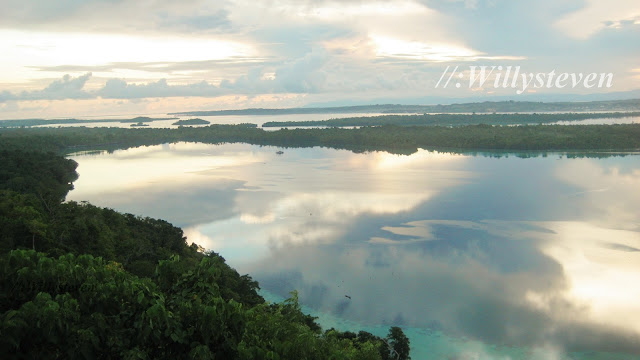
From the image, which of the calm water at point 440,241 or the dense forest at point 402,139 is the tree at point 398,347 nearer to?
the calm water at point 440,241

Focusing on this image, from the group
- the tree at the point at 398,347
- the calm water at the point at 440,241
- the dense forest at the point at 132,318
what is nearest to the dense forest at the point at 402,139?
the calm water at the point at 440,241

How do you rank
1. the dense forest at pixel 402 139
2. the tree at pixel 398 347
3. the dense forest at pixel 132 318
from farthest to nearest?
the dense forest at pixel 402 139
the tree at pixel 398 347
the dense forest at pixel 132 318

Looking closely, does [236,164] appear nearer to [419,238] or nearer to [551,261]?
[419,238]

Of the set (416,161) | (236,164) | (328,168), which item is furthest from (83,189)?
(416,161)

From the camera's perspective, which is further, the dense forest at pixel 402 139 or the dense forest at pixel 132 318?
the dense forest at pixel 402 139

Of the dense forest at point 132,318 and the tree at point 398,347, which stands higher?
the dense forest at point 132,318

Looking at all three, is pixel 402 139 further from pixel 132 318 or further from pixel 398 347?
pixel 132 318

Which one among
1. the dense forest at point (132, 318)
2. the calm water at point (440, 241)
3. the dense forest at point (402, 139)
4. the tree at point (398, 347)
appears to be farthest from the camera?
the dense forest at point (402, 139)
